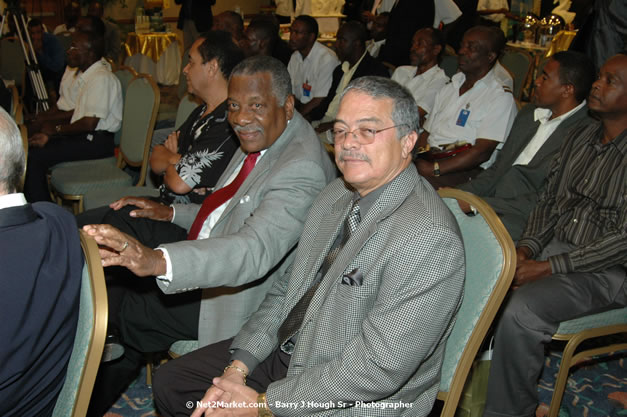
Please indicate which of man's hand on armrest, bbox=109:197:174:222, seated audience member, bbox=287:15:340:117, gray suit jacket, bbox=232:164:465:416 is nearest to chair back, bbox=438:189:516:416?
gray suit jacket, bbox=232:164:465:416

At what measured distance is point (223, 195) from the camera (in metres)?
2.19

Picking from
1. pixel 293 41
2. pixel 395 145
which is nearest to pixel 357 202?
pixel 395 145

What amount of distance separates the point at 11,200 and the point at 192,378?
759mm

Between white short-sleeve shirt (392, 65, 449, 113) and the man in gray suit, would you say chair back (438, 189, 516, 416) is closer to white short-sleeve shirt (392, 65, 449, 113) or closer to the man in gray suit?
the man in gray suit

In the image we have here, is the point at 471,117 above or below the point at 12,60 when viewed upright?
above

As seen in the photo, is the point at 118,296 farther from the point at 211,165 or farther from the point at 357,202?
the point at 357,202

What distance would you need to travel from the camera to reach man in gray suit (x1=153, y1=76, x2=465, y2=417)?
1.33m

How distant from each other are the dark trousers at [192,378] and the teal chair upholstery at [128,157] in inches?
80.5

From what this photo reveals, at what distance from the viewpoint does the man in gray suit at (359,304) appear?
1333 mm

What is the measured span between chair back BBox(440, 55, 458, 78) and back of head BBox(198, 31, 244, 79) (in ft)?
7.13

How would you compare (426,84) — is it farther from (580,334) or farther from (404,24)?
(580,334)

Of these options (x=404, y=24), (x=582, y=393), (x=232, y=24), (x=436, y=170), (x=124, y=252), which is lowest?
(x=582, y=393)

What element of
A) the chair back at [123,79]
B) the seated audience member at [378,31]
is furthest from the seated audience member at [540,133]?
the seated audience member at [378,31]

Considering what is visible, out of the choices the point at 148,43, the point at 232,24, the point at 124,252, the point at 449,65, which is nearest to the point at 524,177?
the point at 124,252
